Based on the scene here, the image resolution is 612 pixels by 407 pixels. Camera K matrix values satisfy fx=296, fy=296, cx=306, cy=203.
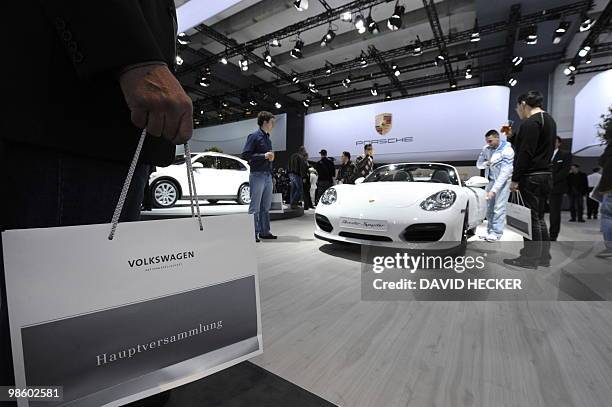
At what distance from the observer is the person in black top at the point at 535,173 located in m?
2.27

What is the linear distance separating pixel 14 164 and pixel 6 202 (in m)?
0.06

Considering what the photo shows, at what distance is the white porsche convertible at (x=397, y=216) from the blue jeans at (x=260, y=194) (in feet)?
2.65

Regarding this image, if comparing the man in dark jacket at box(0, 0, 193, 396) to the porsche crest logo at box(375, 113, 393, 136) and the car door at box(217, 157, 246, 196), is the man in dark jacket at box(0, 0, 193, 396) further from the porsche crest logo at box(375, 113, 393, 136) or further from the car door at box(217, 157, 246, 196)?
the porsche crest logo at box(375, 113, 393, 136)

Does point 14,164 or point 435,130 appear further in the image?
point 435,130

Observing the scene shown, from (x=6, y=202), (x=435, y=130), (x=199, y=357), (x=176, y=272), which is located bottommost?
(x=199, y=357)

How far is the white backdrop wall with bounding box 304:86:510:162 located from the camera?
8.22 meters

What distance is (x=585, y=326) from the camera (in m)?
1.42

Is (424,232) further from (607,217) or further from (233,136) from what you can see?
(233,136)

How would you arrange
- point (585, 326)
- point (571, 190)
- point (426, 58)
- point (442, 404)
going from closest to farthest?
1. point (442, 404)
2. point (585, 326)
3. point (571, 190)
4. point (426, 58)

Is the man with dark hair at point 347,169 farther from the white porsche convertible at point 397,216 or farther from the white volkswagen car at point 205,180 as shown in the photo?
the white porsche convertible at point 397,216

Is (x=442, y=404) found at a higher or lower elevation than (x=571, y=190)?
lower

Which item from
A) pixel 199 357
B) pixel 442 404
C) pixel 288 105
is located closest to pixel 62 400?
pixel 199 357

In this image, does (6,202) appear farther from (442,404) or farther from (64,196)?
(442,404)

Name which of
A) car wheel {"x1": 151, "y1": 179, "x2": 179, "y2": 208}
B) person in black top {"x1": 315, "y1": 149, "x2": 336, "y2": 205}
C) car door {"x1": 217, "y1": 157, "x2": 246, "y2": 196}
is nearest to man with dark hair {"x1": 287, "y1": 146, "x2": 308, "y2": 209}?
person in black top {"x1": 315, "y1": 149, "x2": 336, "y2": 205}
